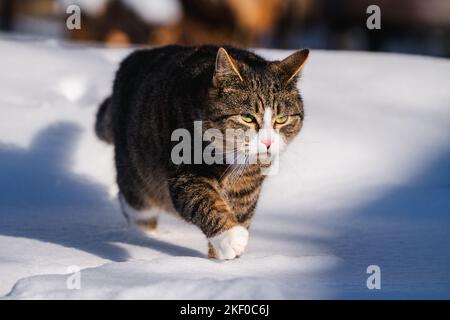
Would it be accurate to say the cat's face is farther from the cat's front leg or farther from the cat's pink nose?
the cat's front leg

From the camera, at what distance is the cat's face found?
256cm

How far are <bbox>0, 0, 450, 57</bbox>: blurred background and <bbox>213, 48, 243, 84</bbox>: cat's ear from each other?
3.87 m

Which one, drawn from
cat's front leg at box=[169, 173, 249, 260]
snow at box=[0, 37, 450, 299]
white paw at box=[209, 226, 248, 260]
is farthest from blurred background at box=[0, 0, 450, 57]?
white paw at box=[209, 226, 248, 260]

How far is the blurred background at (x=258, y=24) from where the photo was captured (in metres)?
7.26

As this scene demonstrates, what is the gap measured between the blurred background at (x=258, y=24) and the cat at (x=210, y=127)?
11.5 ft

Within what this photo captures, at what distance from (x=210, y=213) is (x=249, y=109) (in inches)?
13.6

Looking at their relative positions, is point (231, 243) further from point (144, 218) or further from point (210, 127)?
point (144, 218)

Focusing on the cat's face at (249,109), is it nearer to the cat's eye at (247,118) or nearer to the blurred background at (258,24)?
the cat's eye at (247,118)

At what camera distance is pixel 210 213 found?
8.32 ft

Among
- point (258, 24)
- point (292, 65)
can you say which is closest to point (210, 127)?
point (292, 65)

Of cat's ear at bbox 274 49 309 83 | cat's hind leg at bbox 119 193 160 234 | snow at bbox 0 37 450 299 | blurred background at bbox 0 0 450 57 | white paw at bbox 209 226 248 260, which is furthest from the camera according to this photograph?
blurred background at bbox 0 0 450 57

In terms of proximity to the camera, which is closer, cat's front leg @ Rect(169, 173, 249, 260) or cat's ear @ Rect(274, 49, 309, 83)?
cat's front leg @ Rect(169, 173, 249, 260)

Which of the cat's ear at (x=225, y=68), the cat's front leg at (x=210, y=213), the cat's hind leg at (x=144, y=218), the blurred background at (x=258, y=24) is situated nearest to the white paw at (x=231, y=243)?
the cat's front leg at (x=210, y=213)
